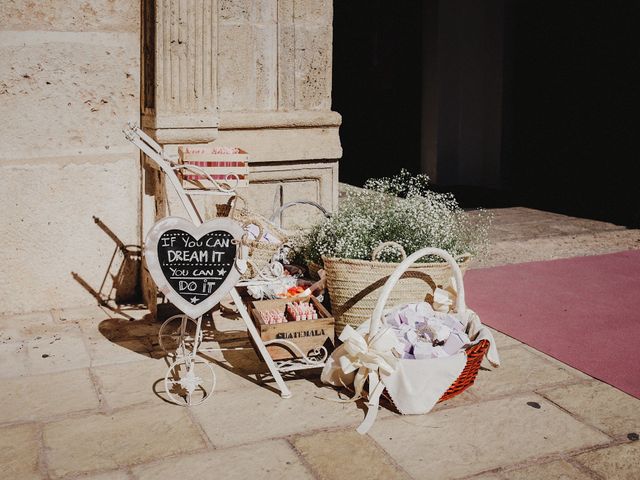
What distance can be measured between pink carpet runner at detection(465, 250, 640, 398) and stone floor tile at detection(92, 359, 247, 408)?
1.81m

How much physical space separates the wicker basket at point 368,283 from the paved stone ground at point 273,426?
18.2 inches

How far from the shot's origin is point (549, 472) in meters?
3.23

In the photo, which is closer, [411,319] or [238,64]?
[411,319]

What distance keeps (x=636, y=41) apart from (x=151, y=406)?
22.2ft

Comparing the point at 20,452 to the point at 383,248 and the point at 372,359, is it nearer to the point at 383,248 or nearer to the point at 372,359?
the point at 372,359

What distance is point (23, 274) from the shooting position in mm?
5059

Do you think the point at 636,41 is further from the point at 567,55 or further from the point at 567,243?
the point at 567,243

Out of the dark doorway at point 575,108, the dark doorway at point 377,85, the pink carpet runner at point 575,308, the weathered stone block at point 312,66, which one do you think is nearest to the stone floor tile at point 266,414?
the pink carpet runner at point 575,308

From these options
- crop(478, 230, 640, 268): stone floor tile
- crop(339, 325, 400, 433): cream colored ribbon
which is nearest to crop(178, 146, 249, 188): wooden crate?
crop(339, 325, 400, 433): cream colored ribbon

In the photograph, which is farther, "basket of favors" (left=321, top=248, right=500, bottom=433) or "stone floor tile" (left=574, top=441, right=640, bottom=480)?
"basket of favors" (left=321, top=248, right=500, bottom=433)

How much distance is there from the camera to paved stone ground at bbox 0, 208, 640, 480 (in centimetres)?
323

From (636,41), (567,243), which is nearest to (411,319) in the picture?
(567,243)

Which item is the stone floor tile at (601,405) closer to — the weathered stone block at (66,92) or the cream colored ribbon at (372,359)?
the cream colored ribbon at (372,359)

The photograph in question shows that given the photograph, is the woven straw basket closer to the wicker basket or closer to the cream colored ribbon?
the wicker basket
